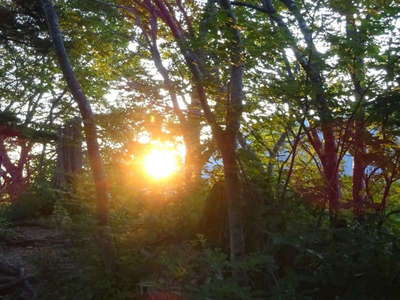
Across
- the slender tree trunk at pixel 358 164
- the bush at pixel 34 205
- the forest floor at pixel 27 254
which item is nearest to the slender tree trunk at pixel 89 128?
the forest floor at pixel 27 254

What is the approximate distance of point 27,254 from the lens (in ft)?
24.8

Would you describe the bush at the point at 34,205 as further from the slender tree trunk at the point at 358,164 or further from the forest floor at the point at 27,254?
the slender tree trunk at the point at 358,164

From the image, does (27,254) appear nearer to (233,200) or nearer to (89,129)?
(89,129)

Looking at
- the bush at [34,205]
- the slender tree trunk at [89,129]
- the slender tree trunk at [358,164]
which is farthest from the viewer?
the bush at [34,205]

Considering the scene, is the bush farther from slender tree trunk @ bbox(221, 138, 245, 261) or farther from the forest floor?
slender tree trunk @ bbox(221, 138, 245, 261)

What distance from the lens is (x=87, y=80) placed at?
16.4 meters

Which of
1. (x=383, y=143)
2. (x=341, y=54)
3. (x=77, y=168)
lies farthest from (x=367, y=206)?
(x=77, y=168)

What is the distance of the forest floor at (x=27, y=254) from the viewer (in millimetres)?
5656

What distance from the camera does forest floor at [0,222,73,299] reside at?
566 cm

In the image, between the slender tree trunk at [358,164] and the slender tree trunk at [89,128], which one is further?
the slender tree trunk at [89,128]

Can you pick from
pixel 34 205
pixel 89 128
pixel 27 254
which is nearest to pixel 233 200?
pixel 89 128

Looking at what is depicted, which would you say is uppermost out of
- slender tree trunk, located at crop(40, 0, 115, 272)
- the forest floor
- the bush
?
slender tree trunk, located at crop(40, 0, 115, 272)

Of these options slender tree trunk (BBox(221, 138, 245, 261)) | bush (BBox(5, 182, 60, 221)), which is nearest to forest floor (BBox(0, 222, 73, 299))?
bush (BBox(5, 182, 60, 221))

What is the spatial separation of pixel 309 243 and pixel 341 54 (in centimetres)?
205
